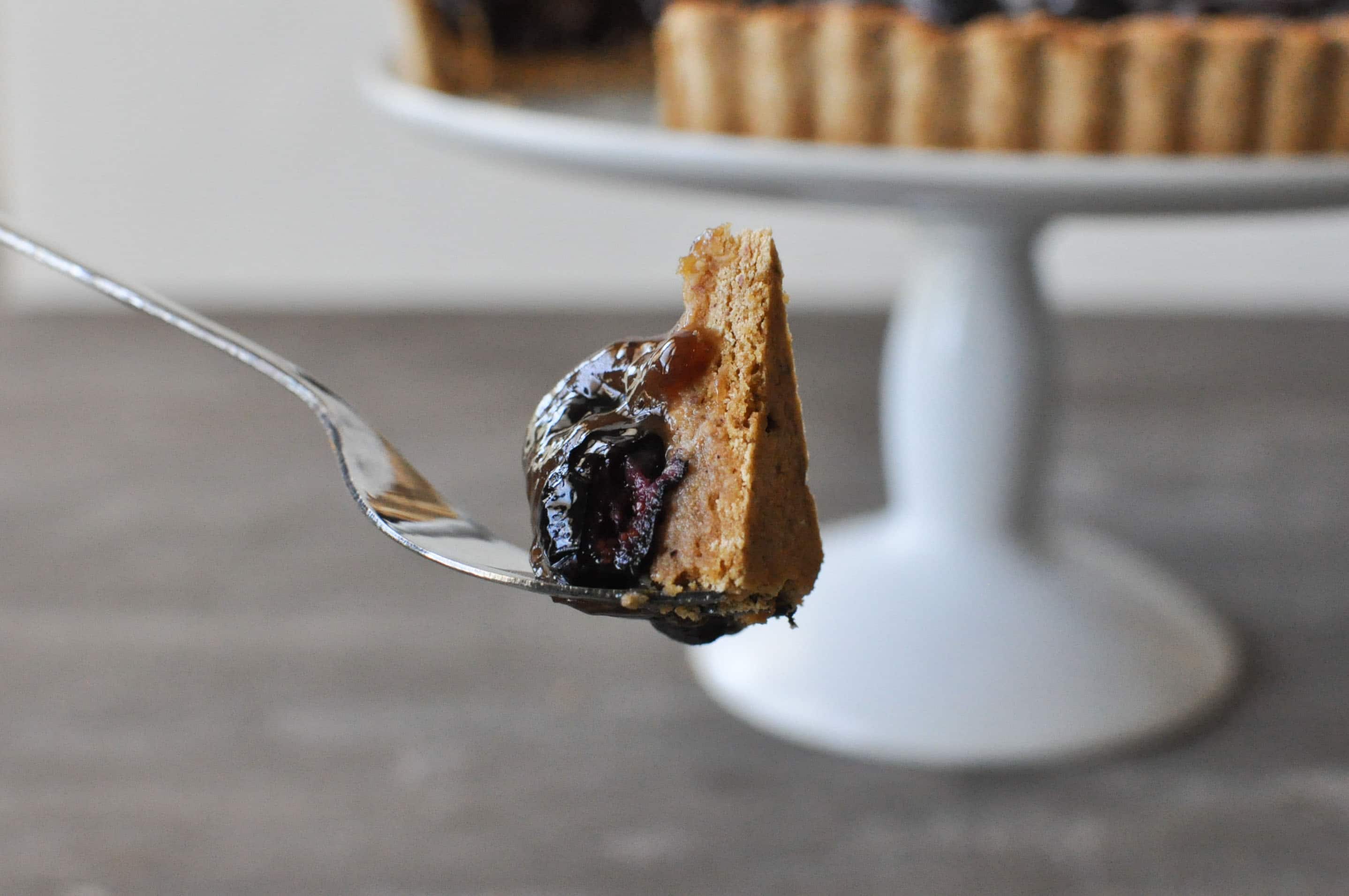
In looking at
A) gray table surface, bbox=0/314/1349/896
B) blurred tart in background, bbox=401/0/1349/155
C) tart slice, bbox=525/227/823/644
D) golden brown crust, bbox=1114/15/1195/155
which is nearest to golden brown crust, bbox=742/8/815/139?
blurred tart in background, bbox=401/0/1349/155

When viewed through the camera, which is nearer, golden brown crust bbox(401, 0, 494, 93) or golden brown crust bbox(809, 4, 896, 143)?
golden brown crust bbox(809, 4, 896, 143)

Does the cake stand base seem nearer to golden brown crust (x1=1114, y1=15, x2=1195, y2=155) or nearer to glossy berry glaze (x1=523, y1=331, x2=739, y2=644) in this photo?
golden brown crust (x1=1114, y1=15, x2=1195, y2=155)

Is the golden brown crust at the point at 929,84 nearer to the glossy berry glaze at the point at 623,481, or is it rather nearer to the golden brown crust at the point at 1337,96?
the golden brown crust at the point at 1337,96

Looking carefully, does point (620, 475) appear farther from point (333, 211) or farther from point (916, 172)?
point (333, 211)

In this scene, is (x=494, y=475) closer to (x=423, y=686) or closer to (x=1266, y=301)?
(x=423, y=686)

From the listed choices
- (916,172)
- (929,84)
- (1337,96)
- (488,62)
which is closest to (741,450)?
(916,172)

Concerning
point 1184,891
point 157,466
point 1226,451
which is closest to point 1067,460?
point 1226,451
